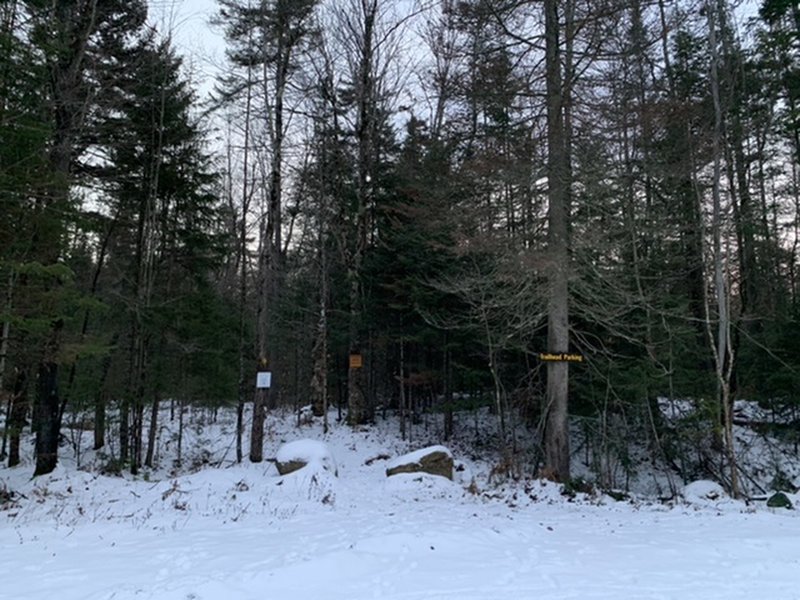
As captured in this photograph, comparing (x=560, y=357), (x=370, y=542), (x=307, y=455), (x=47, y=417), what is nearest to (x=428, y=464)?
(x=307, y=455)

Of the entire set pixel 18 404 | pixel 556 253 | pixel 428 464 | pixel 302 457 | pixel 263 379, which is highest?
pixel 556 253

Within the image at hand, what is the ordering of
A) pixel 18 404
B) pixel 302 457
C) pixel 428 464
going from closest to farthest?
pixel 18 404 < pixel 428 464 < pixel 302 457

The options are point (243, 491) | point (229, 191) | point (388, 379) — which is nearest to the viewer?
point (243, 491)

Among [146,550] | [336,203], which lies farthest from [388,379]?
[146,550]

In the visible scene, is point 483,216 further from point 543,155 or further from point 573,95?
point 573,95

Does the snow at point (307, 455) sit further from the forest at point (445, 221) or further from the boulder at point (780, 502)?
the boulder at point (780, 502)

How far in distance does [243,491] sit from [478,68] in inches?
342

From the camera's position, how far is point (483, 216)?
930cm

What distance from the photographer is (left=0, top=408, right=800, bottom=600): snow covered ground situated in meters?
4.02

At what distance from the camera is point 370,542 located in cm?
527

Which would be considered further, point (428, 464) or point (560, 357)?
point (428, 464)

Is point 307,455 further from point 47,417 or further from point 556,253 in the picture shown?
point 556,253

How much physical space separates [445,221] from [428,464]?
477 cm

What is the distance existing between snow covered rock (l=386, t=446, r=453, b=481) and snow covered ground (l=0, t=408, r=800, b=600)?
351mm
